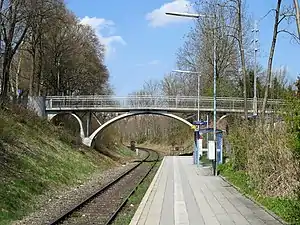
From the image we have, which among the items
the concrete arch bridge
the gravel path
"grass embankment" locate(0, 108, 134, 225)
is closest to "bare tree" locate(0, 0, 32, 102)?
"grass embankment" locate(0, 108, 134, 225)

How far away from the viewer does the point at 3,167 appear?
18.3 m

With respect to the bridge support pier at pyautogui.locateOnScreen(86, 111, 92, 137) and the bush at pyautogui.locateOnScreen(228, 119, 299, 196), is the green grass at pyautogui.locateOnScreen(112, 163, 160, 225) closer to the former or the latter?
the bush at pyautogui.locateOnScreen(228, 119, 299, 196)

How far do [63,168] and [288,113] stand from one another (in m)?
15.6

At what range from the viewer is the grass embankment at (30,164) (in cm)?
1550

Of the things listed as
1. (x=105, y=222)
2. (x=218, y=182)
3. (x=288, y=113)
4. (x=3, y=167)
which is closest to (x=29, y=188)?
(x=3, y=167)

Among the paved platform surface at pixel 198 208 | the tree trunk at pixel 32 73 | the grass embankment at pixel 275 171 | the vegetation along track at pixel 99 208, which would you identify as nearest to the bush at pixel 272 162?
the grass embankment at pixel 275 171

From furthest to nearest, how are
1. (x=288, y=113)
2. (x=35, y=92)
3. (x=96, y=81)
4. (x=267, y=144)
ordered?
1. (x=96, y=81)
2. (x=35, y=92)
3. (x=267, y=144)
4. (x=288, y=113)

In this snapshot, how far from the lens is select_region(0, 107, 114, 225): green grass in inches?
609

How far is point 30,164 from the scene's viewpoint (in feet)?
69.6

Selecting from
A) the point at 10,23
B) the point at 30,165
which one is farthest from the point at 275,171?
the point at 10,23

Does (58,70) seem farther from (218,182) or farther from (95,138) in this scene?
(218,182)

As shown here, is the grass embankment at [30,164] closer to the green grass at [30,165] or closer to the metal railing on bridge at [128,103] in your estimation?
the green grass at [30,165]

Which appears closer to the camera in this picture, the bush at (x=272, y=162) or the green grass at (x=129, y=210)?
the bush at (x=272, y=162)

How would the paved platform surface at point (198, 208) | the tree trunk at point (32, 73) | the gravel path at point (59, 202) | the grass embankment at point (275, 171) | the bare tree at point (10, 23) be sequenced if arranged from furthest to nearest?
the tree trunk at point (32, 73), the bare tree at point (10, 23), the gravel path at point (59, 202), the grass embankment at point (275, 171), the paved platform surface at point (198, 208)
